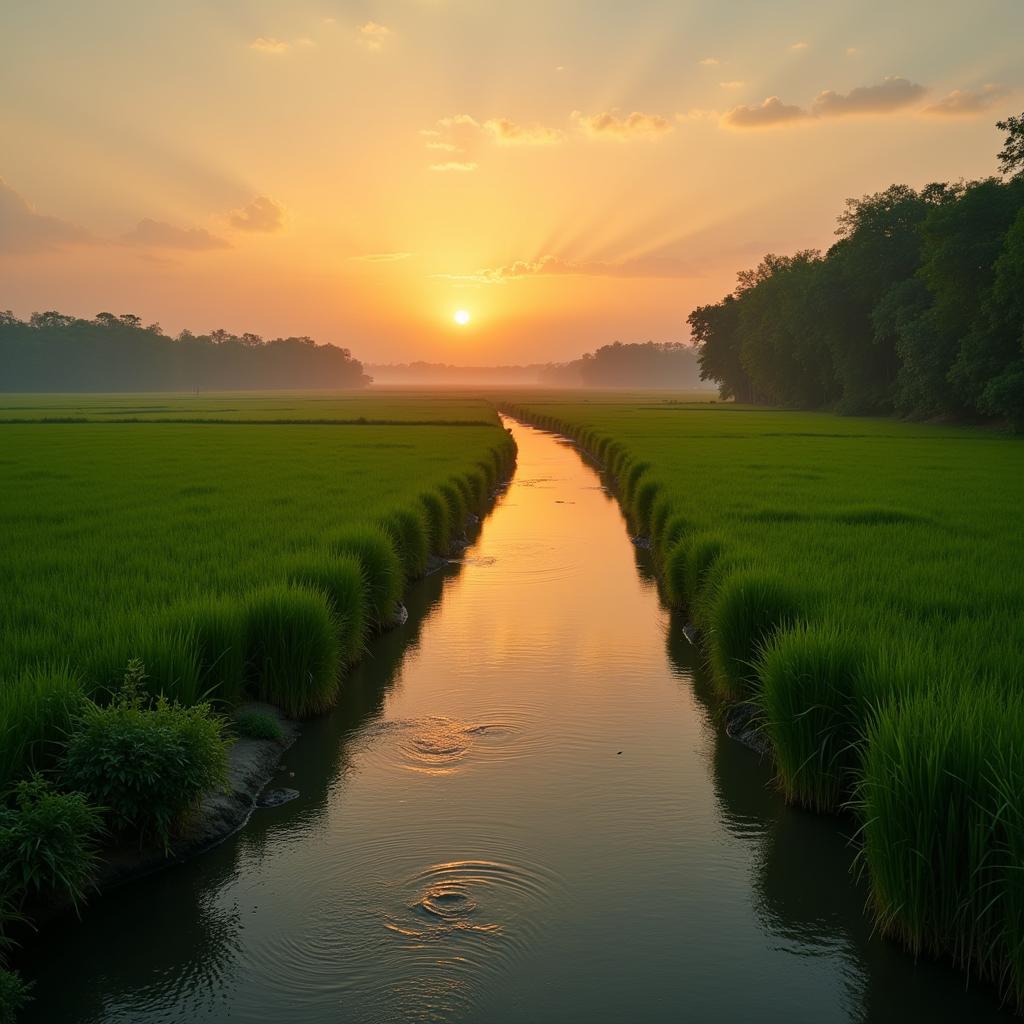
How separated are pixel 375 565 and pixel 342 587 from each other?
6.79 ft

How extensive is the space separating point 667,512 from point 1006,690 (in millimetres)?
11793

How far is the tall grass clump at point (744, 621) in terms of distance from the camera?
9227 mm

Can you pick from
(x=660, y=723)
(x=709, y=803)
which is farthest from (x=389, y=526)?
(x=709, y=803)

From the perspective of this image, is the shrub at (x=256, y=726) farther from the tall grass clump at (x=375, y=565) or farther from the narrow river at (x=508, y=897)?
the tall grass clump at (x=375, y=565)

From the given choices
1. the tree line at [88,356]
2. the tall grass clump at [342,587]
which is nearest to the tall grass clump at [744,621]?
the tall grass clump at [342,587]

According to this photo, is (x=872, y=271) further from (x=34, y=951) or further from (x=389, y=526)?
(x=34, y=951)

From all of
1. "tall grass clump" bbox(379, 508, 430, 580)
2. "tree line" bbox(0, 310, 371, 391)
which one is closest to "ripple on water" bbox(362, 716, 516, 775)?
"tall grass clump" bbox(379, 508, 430, 580)

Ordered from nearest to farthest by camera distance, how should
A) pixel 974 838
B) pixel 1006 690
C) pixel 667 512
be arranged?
1. pixel 974 838
2. pixel 1006 690
3. pixel 667 512

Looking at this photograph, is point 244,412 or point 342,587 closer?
point 342,587

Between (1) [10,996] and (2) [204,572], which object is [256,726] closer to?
(2) [204,572]

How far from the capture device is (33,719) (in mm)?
5938

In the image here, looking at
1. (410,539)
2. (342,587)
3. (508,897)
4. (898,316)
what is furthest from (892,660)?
(898,316)

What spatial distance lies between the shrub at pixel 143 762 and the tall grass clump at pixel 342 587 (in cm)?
392

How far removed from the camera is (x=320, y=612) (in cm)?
920
